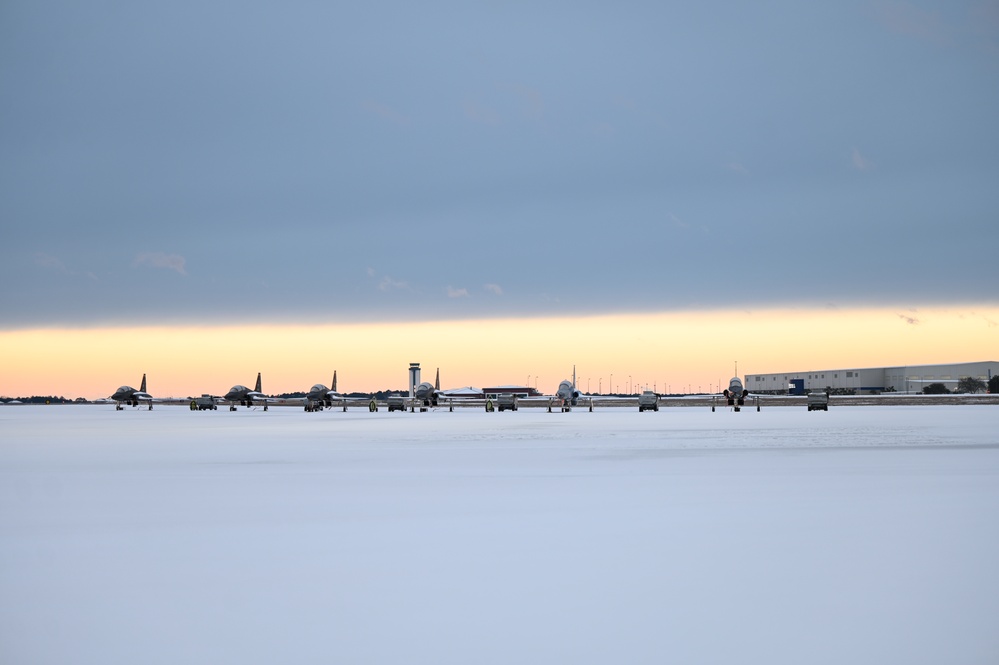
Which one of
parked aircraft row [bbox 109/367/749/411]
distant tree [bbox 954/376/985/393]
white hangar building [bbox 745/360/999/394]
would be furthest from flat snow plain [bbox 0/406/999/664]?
white hangar building [bbox 745/360/999/394]

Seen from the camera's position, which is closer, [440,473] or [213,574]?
[213,574]

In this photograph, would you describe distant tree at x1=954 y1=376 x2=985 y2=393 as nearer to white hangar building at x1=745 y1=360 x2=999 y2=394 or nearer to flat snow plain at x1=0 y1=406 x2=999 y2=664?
white hangar building at x1=745 y1=360 x2=999 y2=394

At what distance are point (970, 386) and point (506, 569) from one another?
178245 millimetres

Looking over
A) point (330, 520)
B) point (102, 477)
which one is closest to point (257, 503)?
point (330, 520)

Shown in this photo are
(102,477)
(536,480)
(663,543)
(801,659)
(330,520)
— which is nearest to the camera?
(801,659)

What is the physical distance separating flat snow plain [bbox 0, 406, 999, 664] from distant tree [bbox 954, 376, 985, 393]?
164974mm

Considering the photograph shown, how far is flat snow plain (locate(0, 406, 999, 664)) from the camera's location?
250 inches

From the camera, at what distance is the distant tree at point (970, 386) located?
164m

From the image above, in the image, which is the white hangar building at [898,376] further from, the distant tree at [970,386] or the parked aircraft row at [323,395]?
the parked aircraft row at [323,395]

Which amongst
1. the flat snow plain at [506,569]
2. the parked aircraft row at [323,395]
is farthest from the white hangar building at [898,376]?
the flat snow plain at [506,569]

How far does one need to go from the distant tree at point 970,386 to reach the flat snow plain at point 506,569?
164974 millimetres

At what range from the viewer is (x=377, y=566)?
29.2 ft

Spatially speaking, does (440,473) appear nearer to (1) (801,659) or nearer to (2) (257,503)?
(2) (257,503)

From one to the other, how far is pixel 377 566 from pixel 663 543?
328 centimetres
